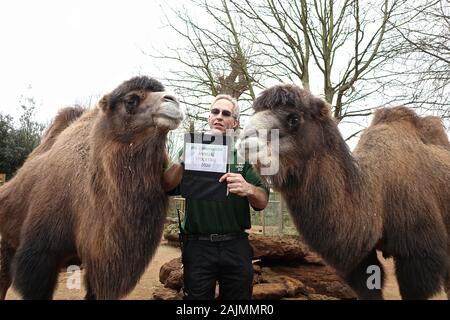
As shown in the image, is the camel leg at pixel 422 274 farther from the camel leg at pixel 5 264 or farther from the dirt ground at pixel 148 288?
the camel leg at pixel 5 264

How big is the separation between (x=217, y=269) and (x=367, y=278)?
181 cm

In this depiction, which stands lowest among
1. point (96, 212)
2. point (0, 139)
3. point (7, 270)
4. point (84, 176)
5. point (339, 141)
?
point (7, 270)

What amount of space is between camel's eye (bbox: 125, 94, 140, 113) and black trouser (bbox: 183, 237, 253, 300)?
1285mm

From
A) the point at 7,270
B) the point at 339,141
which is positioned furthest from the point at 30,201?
the point at 339,141

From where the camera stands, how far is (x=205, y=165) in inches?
138

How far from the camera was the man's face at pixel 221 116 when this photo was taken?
3695 millimetres

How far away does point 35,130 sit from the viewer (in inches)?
1182

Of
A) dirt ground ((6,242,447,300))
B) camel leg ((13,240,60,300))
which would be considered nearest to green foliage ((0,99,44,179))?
dirt ground ((6,242,447,300))

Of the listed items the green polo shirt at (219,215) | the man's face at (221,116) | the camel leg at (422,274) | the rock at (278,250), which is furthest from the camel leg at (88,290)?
the rock at (278,250)

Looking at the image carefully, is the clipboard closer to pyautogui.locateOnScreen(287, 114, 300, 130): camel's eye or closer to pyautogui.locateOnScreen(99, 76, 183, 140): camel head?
pyautogui.locateOnScreen(99, 76, 183, 140): camel head

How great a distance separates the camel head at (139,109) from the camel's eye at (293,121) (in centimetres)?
105

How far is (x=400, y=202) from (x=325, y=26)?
28.1 feet

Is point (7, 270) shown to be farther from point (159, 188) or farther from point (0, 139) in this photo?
point (0, 139)

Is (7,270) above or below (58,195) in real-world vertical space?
below
